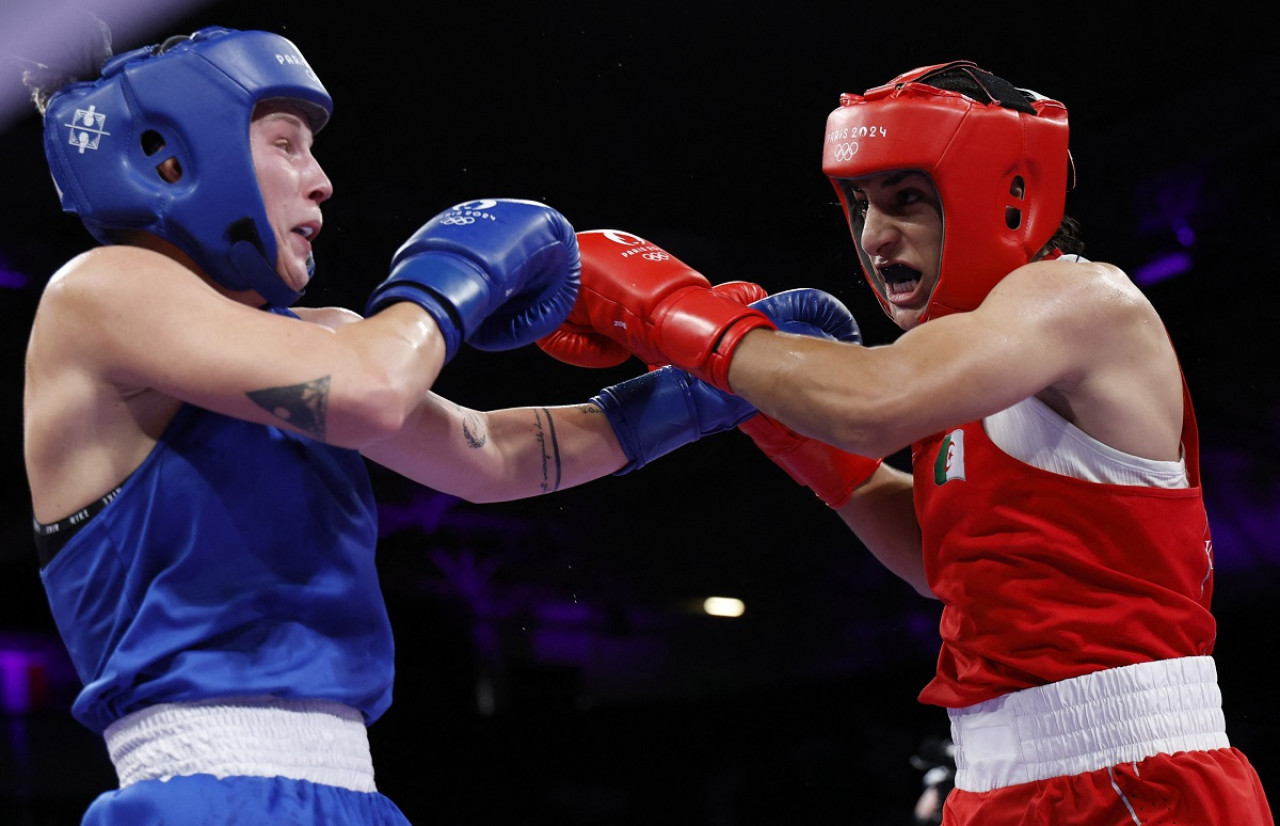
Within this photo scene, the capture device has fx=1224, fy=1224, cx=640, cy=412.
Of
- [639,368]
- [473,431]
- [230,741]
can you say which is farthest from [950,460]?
[639,368]

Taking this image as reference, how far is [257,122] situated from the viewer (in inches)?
69.5

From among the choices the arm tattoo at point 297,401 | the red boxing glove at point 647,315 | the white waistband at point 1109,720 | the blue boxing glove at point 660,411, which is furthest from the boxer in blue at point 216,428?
the white waistband at point 1109,720

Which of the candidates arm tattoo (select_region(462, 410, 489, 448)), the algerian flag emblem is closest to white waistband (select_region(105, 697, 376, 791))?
arm tattoo (select_region(462, 410, 489, 448))

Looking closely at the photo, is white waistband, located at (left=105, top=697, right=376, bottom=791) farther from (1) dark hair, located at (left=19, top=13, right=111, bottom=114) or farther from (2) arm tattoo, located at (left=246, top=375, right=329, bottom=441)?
(1) dark hair, located at (left=19, top=13, right=111, bottom=114)

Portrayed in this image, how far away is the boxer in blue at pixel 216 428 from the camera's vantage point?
1519 millimetres

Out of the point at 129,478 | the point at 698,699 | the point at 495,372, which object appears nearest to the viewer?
the point at 129,478

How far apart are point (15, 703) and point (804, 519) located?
13.4ft

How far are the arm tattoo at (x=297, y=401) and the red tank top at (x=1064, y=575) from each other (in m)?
1.23

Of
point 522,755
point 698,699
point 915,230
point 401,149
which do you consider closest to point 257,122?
point 915,230

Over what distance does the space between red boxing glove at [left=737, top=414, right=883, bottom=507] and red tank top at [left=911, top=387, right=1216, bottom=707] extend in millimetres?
456

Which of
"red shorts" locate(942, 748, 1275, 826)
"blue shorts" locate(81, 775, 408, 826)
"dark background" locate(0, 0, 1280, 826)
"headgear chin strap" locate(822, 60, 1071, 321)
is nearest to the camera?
"blue shorts" locate(81, 775, 408, 826)

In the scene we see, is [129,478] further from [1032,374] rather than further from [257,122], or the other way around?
[1032,374]

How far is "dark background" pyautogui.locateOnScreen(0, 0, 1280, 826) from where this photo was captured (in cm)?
510

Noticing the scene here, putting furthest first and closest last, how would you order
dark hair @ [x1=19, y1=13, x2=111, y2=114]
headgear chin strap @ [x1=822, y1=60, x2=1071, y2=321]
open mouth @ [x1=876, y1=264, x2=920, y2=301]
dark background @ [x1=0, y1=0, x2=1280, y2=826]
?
dark background @ [x1=0, y1=0, x2=1280, y2=826] < open mouth @ [x1=876, y1=264, x2=920, y2=301] < headgear chin strap @ [x1=822, y1=60, x2=1071, y2=321] < dark hair @ [x1=19, y1=13, x2=111, y2=114]
